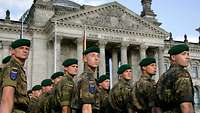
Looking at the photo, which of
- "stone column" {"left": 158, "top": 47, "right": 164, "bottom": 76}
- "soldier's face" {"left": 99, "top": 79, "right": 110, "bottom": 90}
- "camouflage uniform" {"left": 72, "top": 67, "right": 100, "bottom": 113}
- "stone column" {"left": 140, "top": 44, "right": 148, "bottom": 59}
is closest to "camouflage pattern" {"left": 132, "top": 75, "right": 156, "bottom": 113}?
"camouflage uniform" {"left": 72, "top": 67, "right": 100, "bottom": 113}

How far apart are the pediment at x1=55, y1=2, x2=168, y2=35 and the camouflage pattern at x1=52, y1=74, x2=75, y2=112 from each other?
29.6 metres

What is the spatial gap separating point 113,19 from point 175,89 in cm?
3429

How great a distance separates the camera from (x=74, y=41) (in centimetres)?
3772

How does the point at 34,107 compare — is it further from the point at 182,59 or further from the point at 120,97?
the point at 182,59

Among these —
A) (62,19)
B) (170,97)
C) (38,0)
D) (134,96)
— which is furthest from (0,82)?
(38,0)

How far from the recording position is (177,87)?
502cm

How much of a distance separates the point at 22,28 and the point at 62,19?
12.8ft

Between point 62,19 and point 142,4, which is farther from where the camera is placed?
point 142,4

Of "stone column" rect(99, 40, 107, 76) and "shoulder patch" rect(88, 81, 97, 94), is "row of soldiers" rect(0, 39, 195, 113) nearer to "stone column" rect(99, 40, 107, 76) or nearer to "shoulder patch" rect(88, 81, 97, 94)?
"shoulder patch" rect(88, 81, 97, 94)

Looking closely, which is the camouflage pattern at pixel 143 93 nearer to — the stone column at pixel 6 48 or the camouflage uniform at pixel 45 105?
the camouflage uniform at pixel 45 105

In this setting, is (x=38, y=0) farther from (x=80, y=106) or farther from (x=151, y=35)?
(x=80, y=106)

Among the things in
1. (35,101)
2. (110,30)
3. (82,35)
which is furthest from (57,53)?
(35,101)

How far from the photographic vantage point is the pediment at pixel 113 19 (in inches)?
1473

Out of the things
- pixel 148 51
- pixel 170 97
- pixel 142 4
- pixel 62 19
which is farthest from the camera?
pixel 142 4
